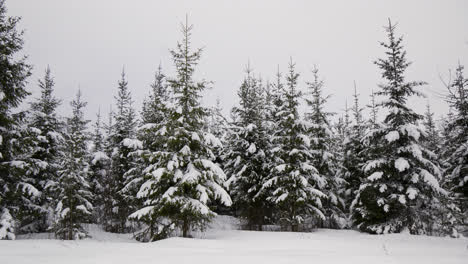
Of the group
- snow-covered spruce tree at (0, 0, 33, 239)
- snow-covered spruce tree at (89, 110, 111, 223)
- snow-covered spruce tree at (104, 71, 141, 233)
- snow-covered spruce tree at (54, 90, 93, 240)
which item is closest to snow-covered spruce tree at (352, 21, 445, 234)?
snow-covered spruce tree at (104, 71, 141, 233)

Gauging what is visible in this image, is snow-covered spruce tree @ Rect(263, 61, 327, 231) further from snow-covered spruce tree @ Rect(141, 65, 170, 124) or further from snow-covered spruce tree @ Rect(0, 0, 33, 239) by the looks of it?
snow-covered spruce tree @ Rect(0, 0, 33, 239)

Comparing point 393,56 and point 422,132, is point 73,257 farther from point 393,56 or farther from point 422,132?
point 393,56

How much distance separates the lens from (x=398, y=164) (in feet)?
56.0

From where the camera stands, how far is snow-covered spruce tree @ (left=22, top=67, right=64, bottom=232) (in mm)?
19922

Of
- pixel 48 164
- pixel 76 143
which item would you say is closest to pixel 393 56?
pixel 76 143

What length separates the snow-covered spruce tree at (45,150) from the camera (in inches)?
784

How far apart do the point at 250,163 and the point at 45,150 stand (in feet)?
48.6

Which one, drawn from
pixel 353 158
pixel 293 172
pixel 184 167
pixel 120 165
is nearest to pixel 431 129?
pixel 353 158

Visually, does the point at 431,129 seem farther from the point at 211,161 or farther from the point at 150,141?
the point at 150,141

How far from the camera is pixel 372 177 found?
17.9 metres

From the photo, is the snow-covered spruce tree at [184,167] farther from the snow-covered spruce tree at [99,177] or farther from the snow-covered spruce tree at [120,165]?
the snow-covered spruce tree at [99,177]

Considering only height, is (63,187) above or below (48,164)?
below

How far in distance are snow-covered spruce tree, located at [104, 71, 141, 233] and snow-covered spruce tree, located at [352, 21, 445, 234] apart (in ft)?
59.9

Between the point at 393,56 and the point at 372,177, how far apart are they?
8129mm
